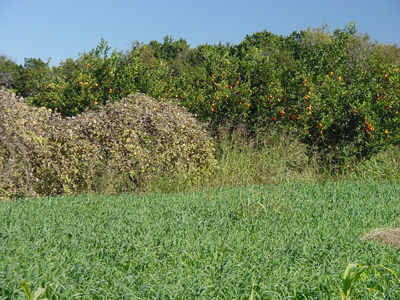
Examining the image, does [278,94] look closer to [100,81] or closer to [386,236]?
[100,81]

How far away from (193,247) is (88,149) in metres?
4.12

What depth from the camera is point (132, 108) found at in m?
7.98

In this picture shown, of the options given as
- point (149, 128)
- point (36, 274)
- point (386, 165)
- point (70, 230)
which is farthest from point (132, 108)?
point (386, 165)

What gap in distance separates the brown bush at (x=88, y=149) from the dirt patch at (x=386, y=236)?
4141mm

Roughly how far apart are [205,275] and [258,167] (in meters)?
5.75

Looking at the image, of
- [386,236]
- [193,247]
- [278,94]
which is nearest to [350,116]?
[278,94]

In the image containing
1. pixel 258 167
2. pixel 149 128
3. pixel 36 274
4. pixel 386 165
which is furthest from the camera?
pixel 386 165

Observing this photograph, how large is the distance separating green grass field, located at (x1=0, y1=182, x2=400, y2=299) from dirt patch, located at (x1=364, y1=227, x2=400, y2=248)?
0.41ft

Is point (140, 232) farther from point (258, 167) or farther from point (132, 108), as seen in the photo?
point (258, 167)

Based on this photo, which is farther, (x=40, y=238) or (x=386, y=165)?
(x=386, y=165)

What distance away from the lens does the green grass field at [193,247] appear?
9.75 ft

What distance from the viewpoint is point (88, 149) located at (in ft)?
24.1

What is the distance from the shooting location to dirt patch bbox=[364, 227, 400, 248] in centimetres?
411

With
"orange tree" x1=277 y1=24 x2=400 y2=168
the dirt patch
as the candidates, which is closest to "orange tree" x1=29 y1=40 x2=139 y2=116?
"orange tree" x1=277 y1=24 x2=400 y2=168
